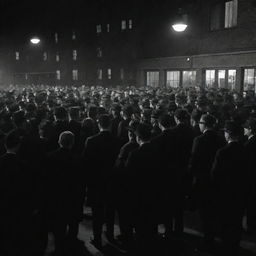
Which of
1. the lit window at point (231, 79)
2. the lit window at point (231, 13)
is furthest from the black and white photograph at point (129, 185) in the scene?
the lit window at point (231, 13)

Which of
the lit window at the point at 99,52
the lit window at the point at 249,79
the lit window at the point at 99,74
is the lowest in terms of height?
the lit window at the point at 249,79

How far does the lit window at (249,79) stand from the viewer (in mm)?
19503

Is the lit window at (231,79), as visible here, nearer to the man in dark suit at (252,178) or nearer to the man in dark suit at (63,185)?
the man in dark suit at (252,178)

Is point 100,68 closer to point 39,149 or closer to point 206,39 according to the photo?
point 206,39

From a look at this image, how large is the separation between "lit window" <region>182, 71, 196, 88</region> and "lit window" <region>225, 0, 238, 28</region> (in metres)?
3.69

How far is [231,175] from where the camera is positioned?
557cm

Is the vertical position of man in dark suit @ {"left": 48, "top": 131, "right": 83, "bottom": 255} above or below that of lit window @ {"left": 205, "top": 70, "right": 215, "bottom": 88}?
below

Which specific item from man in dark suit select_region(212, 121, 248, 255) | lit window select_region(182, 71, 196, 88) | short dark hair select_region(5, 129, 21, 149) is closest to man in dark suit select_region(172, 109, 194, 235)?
man in dark suit select_region(212, 121, 248, 255)

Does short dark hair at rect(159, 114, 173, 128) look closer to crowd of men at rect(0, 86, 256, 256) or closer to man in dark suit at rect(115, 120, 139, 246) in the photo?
crowd of men at rect(0, 86, 256, 256)

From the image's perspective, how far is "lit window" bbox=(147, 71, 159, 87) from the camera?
27.8 m

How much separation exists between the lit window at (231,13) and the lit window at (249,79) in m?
3.11

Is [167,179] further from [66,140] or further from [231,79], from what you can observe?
[231,79]

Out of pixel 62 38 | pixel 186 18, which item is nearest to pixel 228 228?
pixel 186 18

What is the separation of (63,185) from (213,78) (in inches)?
716
